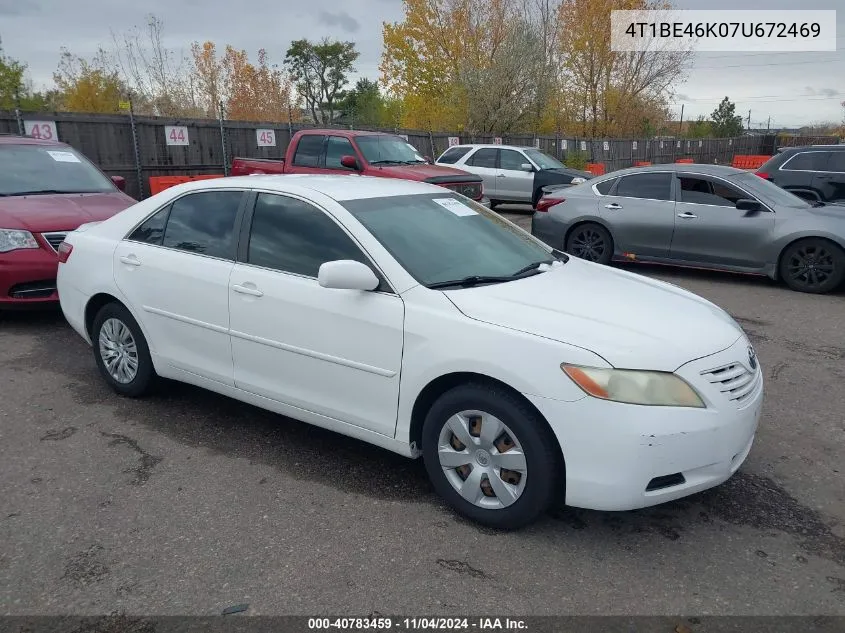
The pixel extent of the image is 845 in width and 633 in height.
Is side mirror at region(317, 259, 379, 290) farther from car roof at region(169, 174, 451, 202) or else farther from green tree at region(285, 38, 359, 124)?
green tree at region(285, 38, 359, 124)

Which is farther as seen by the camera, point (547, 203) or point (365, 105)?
point (365, 105)

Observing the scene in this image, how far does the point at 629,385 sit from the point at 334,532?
5.00 ft

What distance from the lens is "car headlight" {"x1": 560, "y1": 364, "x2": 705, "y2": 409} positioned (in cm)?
288

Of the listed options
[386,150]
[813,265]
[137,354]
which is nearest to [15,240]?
[137,354]

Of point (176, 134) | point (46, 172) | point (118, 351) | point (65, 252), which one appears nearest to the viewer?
point (118, 351)

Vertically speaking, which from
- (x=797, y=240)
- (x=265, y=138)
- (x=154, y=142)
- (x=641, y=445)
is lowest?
(x=641, y=445)

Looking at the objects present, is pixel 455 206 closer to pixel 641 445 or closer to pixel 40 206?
pixel 641 445

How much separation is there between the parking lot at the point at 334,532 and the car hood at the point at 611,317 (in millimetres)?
889

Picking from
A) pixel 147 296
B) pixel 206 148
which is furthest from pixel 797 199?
pixel 206 148

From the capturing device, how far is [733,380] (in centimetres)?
318

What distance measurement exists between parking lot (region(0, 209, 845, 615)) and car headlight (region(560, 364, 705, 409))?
0.74 m

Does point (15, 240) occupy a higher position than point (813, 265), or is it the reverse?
point (15, 240)

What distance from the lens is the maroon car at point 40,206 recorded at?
6.28 m

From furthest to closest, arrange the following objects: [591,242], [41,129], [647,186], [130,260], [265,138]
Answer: [265,138]
[41,129]
[591,242]
[647,186]
[130,260]
